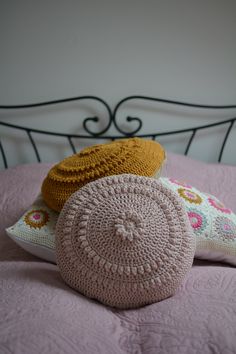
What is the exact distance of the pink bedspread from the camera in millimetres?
539

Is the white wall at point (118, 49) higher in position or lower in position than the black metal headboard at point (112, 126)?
higher

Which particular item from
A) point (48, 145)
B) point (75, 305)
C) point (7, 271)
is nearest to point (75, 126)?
point (48, 145)

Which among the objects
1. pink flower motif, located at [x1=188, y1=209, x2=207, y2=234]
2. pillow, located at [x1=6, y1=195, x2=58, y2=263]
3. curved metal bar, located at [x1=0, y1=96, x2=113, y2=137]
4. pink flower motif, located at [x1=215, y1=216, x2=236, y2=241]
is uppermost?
curved metal bar, located at [x1=0, y1=96, x2=113, y2=137]

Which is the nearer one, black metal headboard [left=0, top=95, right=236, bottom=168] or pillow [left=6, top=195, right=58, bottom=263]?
pillow [left=6, top=195, right=58, bottom=263]

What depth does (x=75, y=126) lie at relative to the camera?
1723mm

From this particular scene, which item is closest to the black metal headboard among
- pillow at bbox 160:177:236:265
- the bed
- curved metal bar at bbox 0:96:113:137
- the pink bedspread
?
curved metal bar at bbox 0:96:113:137

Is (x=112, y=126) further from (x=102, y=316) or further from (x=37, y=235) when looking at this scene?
(x=102, y=316)

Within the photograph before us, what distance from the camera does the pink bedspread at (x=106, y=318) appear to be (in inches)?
21.2

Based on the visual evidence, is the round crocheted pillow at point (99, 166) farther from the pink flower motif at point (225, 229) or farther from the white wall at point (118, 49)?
the white wall at point (118, 49)

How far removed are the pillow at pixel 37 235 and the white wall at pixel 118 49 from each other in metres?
0.91

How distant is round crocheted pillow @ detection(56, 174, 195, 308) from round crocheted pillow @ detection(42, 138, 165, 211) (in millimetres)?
103

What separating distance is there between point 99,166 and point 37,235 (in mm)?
230

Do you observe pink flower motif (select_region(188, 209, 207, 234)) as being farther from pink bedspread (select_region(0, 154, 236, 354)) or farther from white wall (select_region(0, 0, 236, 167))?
white wall (select_region(0, 0, 236, 167))

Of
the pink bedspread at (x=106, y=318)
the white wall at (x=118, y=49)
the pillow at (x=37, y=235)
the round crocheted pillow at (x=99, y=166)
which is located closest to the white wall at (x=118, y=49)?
the white wall at (x=118, y=49)
